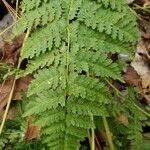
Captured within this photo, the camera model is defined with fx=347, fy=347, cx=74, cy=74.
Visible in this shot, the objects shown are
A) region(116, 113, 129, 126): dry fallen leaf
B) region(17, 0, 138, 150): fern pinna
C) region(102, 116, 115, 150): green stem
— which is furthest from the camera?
region(116, 113, 129, 126): dry fallen leaf

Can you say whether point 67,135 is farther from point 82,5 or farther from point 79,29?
point 82,5

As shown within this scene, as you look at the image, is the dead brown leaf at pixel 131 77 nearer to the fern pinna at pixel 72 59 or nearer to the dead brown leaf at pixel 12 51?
the dead brown leaf at pixel 12 51

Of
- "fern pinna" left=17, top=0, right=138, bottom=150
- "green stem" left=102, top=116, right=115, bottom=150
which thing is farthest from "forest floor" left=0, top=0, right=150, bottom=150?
"fern pinna" left=17, top=0, right=138, bottom=150

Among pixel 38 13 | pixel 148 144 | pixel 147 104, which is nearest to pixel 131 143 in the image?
pixel 148 144

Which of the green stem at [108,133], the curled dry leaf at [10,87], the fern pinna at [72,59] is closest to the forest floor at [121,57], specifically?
the curled dry leaf at [10,87]

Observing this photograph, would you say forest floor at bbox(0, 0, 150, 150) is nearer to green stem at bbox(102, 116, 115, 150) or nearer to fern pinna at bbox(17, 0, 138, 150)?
green stem at bbox(102, 116, 115, 150)

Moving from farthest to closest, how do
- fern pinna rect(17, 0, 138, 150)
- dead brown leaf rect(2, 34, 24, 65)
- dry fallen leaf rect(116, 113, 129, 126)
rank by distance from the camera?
dead brown leaf rect(2, 34, 24, 65) → dry fallen leaf rect(116, 113, 129, 126) → fern pinna rect(17, 0, 138, 150)

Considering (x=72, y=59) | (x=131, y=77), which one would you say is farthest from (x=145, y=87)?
(x=72, y=59)
